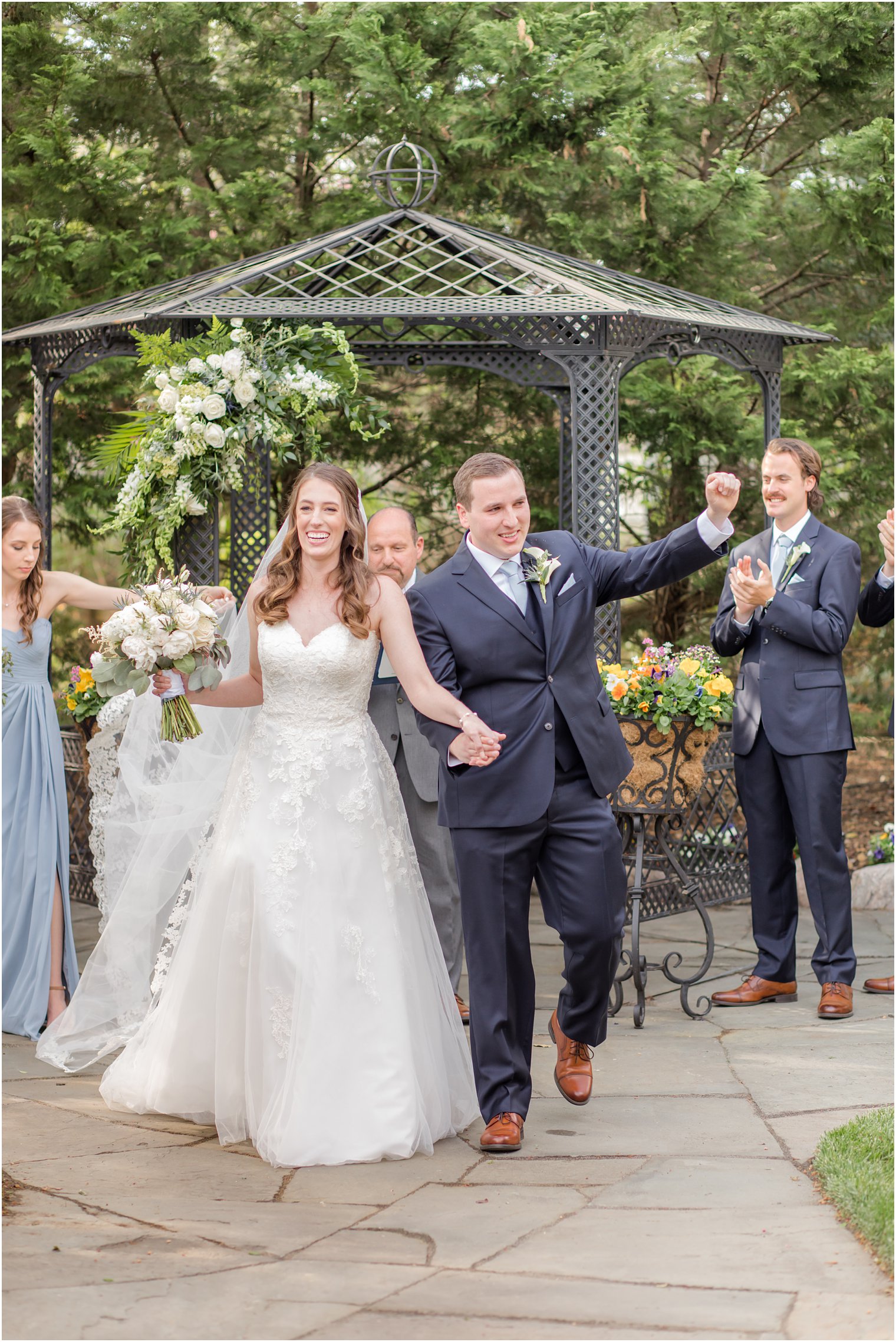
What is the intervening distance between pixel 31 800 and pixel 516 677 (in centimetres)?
248

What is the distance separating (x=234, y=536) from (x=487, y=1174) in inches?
156

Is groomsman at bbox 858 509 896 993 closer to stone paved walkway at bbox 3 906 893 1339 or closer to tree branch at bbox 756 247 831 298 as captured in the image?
stone paved walkway at bbox 3 906 893 1339

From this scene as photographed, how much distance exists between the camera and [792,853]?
233 inches

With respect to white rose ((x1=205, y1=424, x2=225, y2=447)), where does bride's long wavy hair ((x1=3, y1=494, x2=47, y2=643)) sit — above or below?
below

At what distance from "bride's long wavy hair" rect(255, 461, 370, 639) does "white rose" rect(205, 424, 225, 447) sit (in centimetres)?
162

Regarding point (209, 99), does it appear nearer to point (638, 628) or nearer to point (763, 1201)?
point (638, 628)

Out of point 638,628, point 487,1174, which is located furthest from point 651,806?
point 638,628

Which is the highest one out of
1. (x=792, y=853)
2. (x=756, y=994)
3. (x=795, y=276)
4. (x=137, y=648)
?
(x=795, y=276)

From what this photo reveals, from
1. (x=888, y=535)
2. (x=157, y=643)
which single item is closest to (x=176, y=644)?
(x=157, y=643)

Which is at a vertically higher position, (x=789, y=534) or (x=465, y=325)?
(x=465, y=325)

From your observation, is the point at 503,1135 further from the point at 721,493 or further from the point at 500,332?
the point at 500,332

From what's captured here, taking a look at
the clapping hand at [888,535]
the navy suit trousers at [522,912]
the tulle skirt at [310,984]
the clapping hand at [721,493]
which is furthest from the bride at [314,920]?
the clapping hand at [888,535]

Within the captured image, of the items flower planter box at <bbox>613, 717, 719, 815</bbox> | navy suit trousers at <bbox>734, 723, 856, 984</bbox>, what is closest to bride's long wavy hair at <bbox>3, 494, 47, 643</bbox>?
flower planter box at <bbox>613, 717, 719, 815</bbox>

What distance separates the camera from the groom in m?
4.23
